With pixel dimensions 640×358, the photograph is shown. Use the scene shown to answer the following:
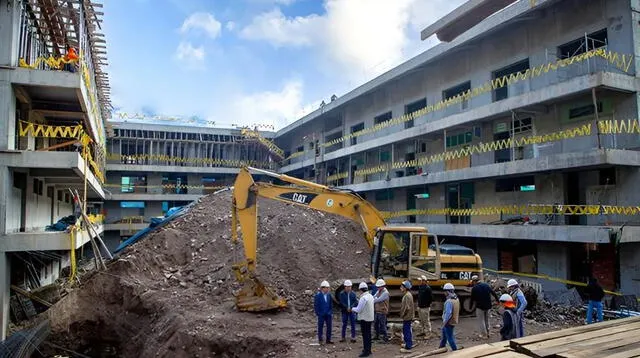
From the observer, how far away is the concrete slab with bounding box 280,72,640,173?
55.7 ft

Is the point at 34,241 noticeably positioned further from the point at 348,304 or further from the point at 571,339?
the point at 571,339

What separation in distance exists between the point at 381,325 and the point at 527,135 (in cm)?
1410

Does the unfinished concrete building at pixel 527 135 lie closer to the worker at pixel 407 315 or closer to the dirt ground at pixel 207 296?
the dirt ground at pixel 207 296

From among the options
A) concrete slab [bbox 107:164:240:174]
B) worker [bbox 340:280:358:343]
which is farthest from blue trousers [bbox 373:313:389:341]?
concrete slab [bbox 107:164:240:174]

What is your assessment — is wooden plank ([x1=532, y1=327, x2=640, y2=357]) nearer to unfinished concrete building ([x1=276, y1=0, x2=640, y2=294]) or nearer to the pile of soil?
the pile of soil

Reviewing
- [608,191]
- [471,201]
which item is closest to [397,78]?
[471,201]

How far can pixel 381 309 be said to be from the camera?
11.0 meters

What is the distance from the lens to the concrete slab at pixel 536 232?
54.2ft

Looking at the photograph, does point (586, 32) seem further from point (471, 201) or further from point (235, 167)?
point (235, 167)

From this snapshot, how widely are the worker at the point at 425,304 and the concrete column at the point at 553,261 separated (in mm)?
10466

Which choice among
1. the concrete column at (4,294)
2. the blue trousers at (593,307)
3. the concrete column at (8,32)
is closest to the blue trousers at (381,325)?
the blue trousers at (593,307)

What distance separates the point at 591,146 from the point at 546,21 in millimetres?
6194

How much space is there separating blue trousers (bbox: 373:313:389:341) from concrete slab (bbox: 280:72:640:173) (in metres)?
12.2

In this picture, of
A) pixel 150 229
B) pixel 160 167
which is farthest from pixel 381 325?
pixel 160 167
